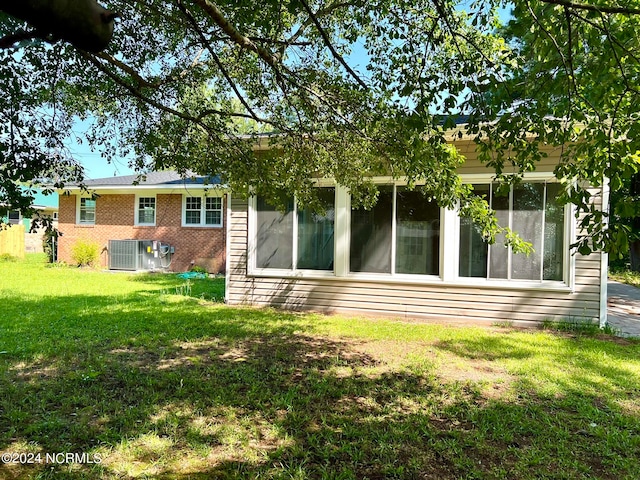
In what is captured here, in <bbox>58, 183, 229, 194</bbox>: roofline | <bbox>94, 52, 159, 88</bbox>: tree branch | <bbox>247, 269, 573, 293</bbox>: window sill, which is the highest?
<bbox>58, 183, 229, 194</bbox>: roofline

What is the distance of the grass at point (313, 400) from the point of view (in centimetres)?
252

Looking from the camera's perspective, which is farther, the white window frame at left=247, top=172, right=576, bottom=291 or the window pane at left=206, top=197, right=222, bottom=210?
the window pane at left=206, top=197, right=222, bottom=210

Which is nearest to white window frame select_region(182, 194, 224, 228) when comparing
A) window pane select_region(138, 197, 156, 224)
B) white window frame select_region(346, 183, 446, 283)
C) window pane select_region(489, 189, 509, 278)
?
window pane select_region(138, 197, 156, 224)

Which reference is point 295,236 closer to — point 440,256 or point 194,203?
point 440,256

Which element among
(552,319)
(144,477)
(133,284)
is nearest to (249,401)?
(144,477)

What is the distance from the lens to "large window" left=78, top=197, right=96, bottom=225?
15.1m

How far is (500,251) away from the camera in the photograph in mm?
6574

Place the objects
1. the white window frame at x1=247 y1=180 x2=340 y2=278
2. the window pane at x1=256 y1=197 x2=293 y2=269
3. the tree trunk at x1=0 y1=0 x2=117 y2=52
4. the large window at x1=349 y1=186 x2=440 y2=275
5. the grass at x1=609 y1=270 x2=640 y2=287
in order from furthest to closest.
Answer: the grass at x1=609 y1=270 x2=640 y2=287 → the window pane at x1=256 y1=197 x2=293 y2=269 → the white window frame at x1=247 y1=180 x2=340 y2=278 → the large window at x1=349 y1=186 x2=440 y2=275 → the tree trunk at x1=0 y1=0 x2=117 y2=52

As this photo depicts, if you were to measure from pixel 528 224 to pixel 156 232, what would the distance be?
1244 cm

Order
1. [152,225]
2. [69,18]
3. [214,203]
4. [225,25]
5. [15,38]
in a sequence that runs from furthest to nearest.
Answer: [152,225]
[214,203]
[225,25]
[15,38]
[69,18]

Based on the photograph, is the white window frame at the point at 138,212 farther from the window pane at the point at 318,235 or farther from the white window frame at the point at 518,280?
the white window frame at the point at 518,280

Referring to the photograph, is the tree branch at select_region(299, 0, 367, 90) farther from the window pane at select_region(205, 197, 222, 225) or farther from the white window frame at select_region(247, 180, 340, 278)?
the window pane at select_region(205, 197, 222, 225)

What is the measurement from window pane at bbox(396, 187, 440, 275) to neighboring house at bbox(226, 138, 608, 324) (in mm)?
18

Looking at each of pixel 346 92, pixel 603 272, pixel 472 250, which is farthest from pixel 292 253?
pixel 603 272
